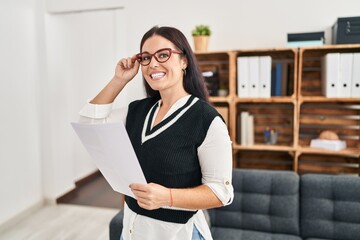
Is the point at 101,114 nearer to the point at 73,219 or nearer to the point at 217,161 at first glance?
the point at 217,161

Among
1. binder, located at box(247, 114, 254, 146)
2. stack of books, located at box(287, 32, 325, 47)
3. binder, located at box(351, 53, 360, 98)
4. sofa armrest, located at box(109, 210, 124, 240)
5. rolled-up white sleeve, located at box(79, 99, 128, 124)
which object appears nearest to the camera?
rolled-up white sleeve, located at box(79, 99, 128, 124)

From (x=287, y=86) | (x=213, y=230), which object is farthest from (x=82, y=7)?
(x=213, y=230)

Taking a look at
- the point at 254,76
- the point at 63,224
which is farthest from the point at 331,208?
the point at 63,224

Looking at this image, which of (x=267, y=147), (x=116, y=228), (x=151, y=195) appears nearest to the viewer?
(x=151, y=195)

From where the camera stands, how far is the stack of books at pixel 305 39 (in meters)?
2.47

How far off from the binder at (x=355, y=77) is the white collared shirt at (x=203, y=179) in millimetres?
1794

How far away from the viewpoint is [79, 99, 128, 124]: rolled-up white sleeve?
1.21 m

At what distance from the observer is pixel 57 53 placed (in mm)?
3570

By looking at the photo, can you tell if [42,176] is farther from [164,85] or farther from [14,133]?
[164,85]

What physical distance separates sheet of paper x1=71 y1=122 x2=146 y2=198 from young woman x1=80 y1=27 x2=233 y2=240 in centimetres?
5

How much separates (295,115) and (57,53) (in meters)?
2.56

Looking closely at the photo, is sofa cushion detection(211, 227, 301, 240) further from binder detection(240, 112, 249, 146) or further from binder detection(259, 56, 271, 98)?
binder detection(259, 56, 271, 98)

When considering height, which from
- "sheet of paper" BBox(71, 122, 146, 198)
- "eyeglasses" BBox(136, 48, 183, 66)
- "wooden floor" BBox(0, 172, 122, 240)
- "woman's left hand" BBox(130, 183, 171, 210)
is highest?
"eyeglasses" BBox(136, 48, 183, 66)

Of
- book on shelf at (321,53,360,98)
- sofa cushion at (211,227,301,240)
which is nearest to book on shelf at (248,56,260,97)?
book on shelf at (321,53,360,98)
